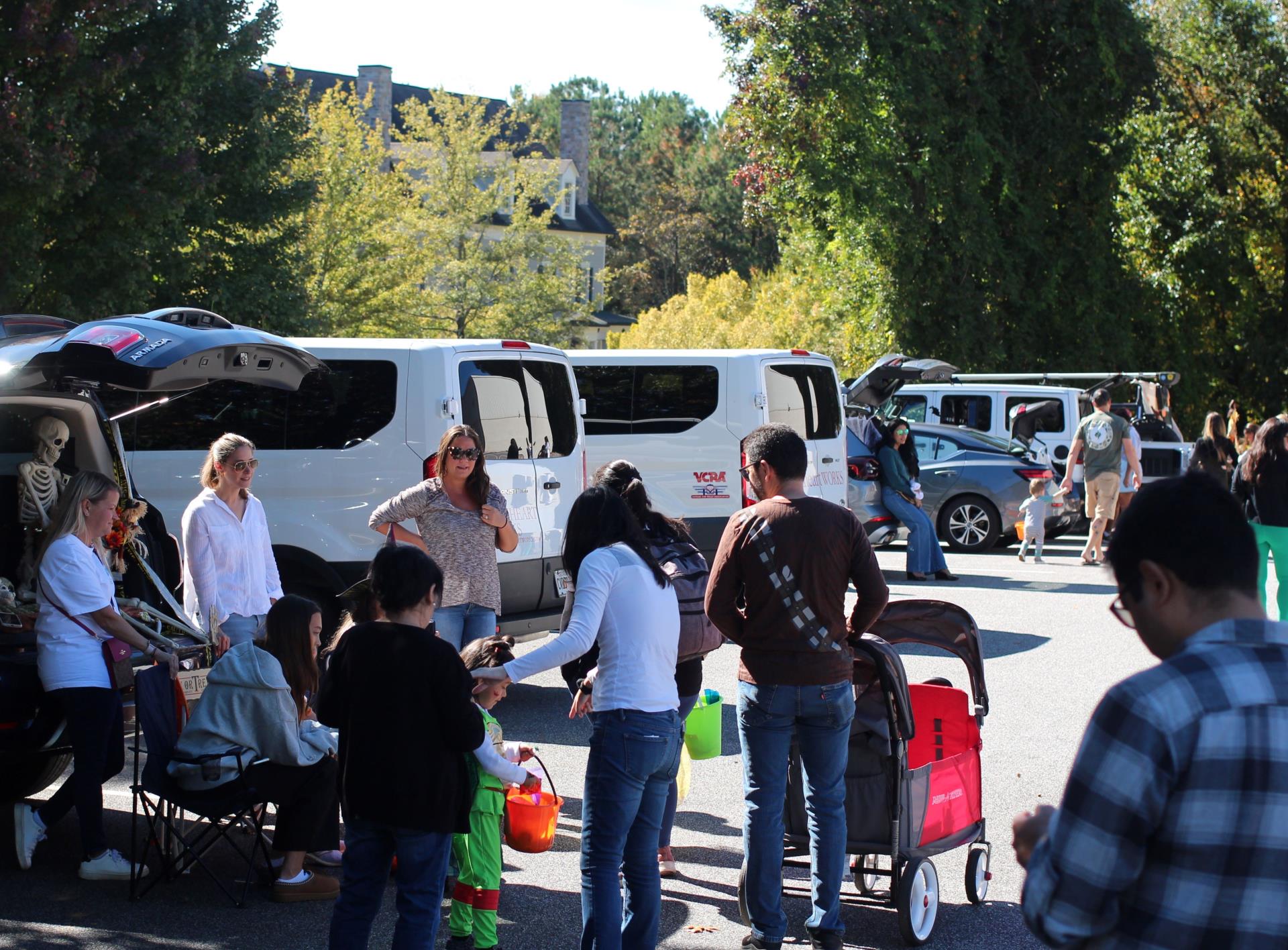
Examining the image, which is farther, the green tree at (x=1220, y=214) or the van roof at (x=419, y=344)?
the green tree at (x=1220, y=214)

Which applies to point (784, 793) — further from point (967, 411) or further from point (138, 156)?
point (967, 411)

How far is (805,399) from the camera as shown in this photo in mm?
13305

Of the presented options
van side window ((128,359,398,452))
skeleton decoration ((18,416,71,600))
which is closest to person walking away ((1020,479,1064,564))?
van side window ((128,359,398,452))

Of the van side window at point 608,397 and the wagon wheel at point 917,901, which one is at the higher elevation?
the van side window at point 608,397

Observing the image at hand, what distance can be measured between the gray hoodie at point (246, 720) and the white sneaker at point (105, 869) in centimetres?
61

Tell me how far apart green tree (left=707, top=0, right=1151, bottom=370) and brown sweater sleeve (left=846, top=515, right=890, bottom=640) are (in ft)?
80.4

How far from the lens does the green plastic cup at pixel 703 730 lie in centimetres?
587

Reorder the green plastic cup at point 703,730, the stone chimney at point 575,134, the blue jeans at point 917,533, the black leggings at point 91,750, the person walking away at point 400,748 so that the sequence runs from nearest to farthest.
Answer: the person walking away at point 400,748, the black leggings at point 91,750, the green plastic cup at point 703,730, the blue jeans at point 917,533, the stone chimney at point 575,134

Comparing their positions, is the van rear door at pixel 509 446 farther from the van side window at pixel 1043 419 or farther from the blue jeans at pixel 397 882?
the van side window at pixel 1043 419

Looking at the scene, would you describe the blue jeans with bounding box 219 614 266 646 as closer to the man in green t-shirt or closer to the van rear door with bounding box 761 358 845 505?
the van rear door with bounding box 761 358 845 505

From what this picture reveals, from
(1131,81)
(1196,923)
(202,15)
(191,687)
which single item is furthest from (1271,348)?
(1196,923)

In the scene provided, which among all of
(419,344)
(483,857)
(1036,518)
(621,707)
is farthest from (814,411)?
(621,707)

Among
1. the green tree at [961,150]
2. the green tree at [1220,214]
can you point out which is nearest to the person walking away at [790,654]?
the green tree at [961,150]

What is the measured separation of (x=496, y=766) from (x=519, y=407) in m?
4.86
